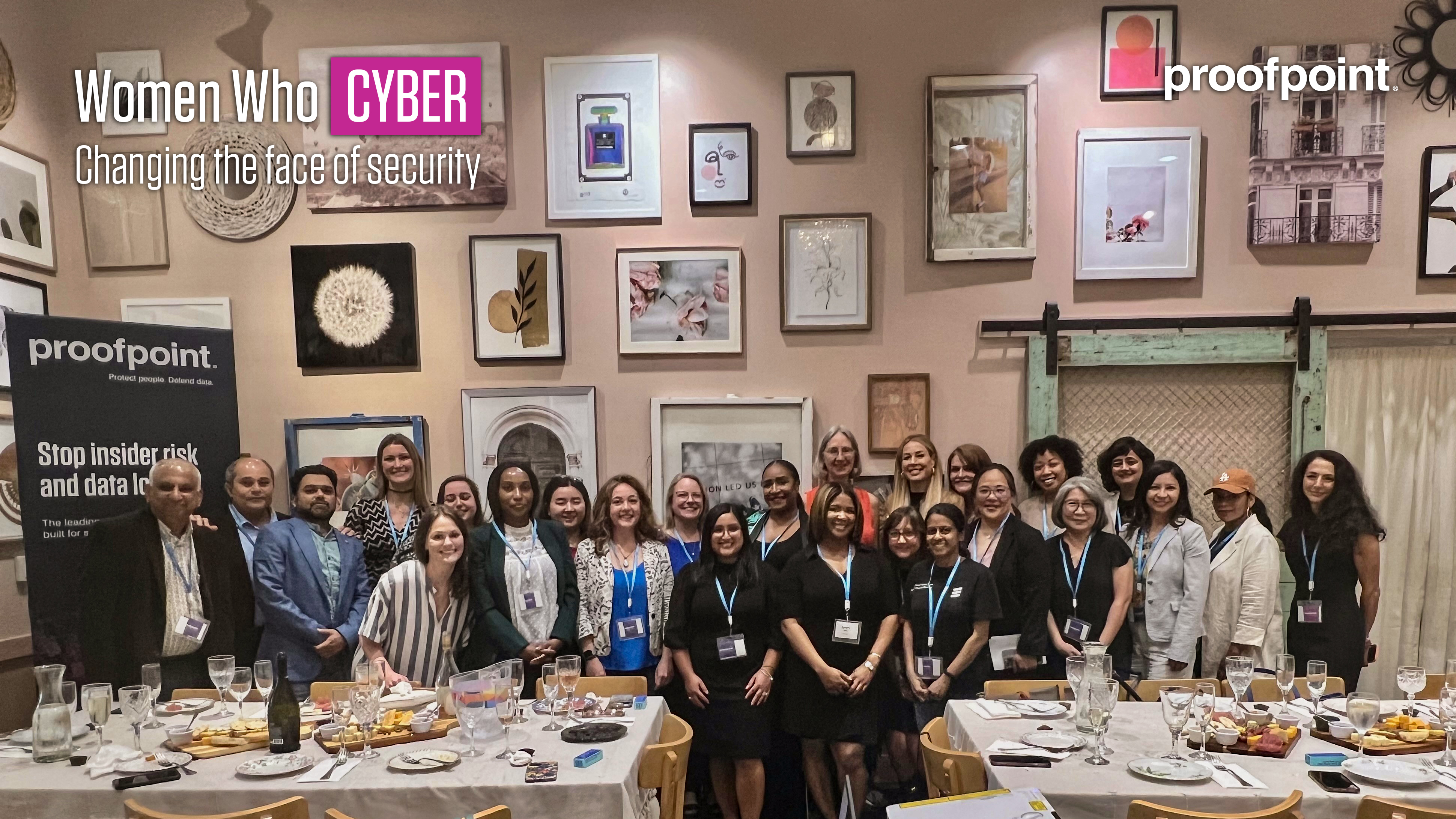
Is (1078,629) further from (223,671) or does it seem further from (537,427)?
(223,671)

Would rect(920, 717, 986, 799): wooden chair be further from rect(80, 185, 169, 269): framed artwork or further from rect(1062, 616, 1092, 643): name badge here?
rect(80, 185, 169, 269): framed artwork

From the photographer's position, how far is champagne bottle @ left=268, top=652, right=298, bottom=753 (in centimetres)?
262

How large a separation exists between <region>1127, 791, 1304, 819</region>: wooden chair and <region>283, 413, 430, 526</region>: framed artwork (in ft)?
12.4

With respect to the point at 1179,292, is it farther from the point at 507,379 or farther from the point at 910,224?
the point at 507,379

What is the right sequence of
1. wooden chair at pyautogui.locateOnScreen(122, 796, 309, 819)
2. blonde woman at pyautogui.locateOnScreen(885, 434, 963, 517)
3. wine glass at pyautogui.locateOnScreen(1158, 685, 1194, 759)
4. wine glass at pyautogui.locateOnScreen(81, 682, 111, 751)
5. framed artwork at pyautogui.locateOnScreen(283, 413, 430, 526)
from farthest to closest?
framed artwork at pyautogui.locateOnScreen(283, 413, 430, 526)
blonde woman at pyautogui.locateOnScreen(885, 434, 963, 517)
wine glass at pyautogui.locateOnScreen(81, 682, 111, 751)
wine glass at pyautogui.locateOnScreen(1158, 685, 1194, 759)
wooden chair at pyautogui.locateOnScreen(122, 796, 309, 819)

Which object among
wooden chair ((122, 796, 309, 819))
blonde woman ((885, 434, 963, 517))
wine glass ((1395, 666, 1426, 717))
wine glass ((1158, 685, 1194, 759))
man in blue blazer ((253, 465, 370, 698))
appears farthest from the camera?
blonde woman ((885, 434, 963, 517))

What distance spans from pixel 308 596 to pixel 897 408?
2.99 m

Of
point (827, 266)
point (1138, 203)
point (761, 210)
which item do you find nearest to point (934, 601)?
point (827, 266)

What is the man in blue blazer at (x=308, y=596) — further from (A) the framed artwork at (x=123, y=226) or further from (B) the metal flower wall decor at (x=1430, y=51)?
(B) the metal flower wall decor at (x=1430, y=51)

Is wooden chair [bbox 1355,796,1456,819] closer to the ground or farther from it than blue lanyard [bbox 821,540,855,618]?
closer to the ground

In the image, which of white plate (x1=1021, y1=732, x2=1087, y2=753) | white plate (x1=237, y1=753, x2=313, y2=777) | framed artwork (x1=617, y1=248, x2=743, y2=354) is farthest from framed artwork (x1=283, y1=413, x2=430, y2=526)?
white plate (x1=1021, y1=732, x2=1087, y2=753)

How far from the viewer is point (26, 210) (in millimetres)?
4461

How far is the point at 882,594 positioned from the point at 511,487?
1656 millimetres

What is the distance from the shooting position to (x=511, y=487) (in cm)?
379
